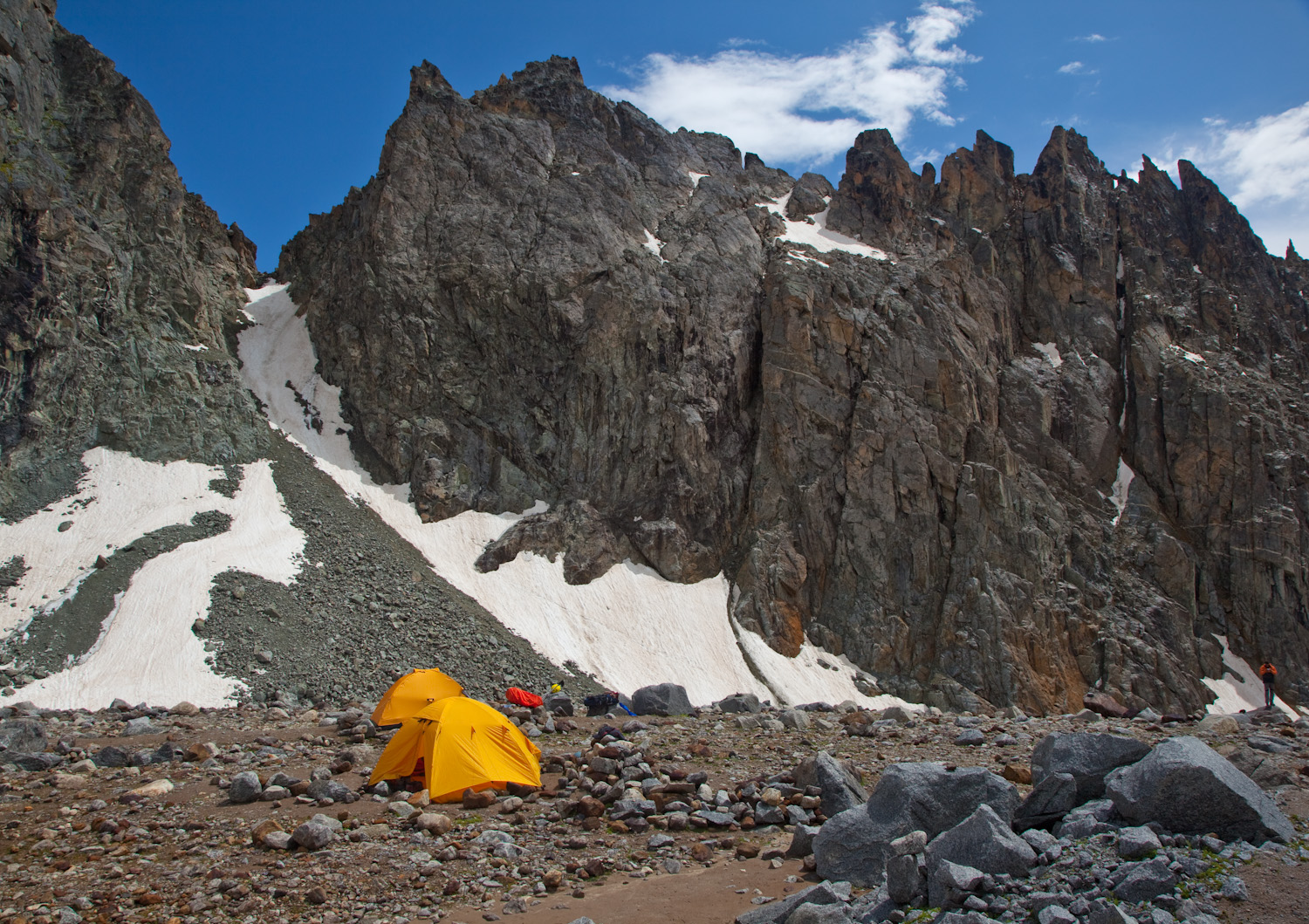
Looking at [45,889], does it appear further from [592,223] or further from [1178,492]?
[1178,492]

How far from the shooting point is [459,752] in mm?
11867

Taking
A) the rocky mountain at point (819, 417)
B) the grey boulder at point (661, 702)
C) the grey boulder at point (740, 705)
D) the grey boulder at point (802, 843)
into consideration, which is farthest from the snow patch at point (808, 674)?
the grey boulder at point (802, 843)

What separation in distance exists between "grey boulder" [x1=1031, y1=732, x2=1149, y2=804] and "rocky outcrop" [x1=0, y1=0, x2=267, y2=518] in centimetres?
3901

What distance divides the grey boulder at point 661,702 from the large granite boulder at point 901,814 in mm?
12831

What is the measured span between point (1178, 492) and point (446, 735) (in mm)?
55656

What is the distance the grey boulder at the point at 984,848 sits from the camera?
6.61 meters

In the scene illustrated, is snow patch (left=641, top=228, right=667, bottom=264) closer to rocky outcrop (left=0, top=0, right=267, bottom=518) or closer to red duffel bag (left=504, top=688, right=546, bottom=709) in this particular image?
rocky outcrop (left=0, top=0, right=267, bottom=518)

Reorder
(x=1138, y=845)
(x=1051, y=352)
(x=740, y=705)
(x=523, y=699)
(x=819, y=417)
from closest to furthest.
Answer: (x=1138, y=845)
(x=523, y=699)
(x=740, y=705)
(x=819, y=417)
(x=1051, y=352)

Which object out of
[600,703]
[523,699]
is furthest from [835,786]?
[523,699]

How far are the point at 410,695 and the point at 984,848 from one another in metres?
14.3

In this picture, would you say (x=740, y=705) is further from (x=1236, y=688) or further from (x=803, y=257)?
(x=803, y=257)

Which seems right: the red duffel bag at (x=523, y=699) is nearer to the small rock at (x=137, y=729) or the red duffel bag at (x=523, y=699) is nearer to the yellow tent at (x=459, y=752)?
the yellow tent at (x=459, y=752)

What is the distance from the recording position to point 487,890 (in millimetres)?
8234

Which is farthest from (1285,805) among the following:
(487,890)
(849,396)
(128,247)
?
(128,247)
